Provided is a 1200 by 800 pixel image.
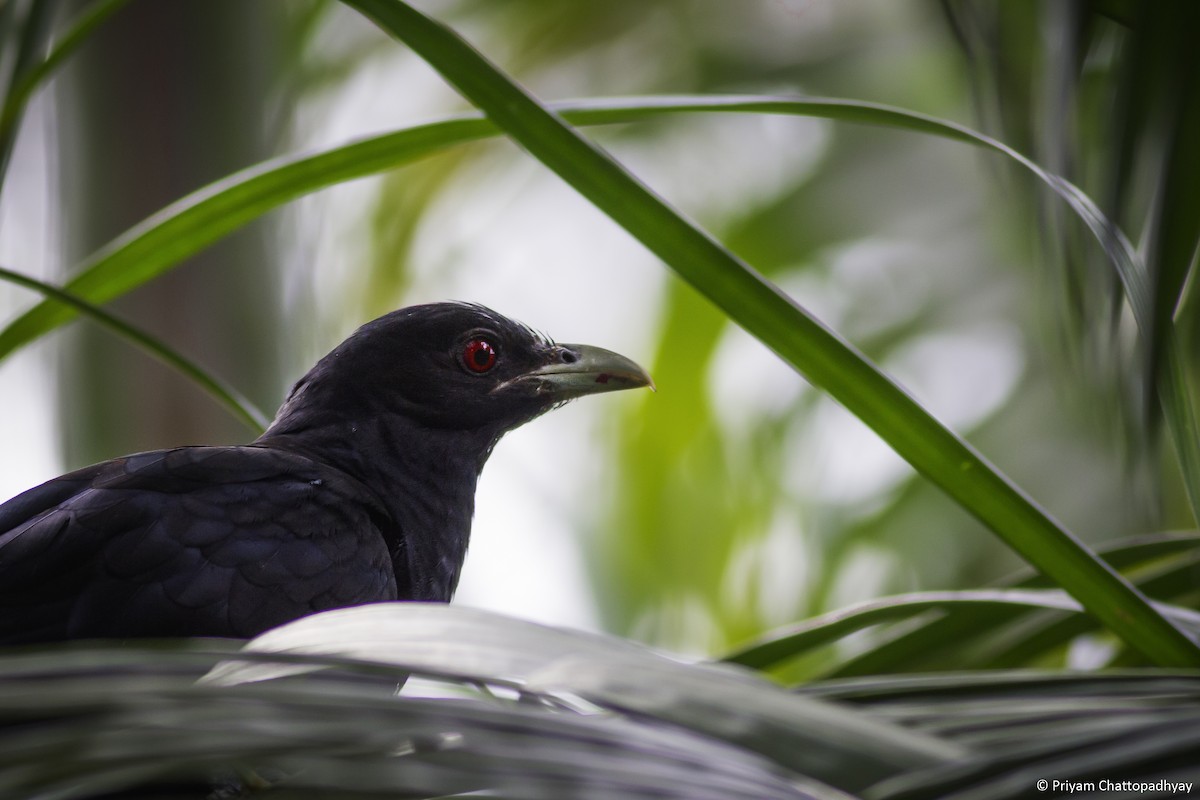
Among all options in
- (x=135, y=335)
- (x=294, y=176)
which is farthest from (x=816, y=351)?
(x=135, y=335)

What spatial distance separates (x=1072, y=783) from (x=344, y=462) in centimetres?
194

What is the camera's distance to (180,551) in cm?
178

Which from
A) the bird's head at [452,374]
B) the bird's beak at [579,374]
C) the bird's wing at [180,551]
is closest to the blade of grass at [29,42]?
the bird's wing at [180,551]

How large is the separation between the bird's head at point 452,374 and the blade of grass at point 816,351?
4.87 feet

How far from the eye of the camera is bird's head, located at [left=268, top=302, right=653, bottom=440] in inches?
101

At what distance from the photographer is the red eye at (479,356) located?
268 centimetres

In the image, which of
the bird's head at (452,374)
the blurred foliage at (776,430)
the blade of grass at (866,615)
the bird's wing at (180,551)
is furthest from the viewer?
the bird's head at (452,374)

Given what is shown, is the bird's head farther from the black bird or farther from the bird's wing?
the bird's wing

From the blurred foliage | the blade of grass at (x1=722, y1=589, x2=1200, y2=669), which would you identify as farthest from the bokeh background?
the blade of grass at (x1=722, y1=589, x2=1200, y2=669)

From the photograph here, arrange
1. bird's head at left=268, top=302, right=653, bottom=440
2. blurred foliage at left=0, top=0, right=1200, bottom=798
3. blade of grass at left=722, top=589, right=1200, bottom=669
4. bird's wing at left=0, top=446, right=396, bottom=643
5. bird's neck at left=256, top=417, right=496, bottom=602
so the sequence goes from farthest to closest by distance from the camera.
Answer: bird's head at left=268, top=302, right=653, bottom=440 → bird's neck at left=256, top=417, right=496, bottom=602 → bird's wing at left=0, top=446, right=396, bottom=643 → blade of grass at left=722, top=589, right=1200, bottom=669 → blurred foliage at left=0, top=0, right=1200, bottom=798

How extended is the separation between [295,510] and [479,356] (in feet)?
2.86

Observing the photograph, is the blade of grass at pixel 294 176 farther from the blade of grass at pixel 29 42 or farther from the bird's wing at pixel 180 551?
the bird's wing at pixel 180 551

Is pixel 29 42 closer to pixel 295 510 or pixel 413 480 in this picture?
pixel 295 510

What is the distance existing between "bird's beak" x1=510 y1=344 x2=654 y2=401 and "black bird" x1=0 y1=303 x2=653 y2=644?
1 centimetres
